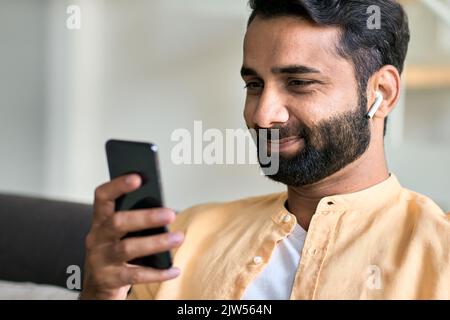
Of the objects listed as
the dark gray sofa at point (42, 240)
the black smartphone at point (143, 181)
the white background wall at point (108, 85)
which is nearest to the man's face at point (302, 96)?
the black smartphone at point (143, 181)

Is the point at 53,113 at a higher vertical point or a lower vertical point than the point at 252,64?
lower

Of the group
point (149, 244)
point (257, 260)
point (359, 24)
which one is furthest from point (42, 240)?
point (359, 24)

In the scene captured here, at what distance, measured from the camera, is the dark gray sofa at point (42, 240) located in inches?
53.2

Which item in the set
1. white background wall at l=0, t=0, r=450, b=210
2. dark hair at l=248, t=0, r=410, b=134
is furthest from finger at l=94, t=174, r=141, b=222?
white background wall at l=0, t=0, r=450, b=210

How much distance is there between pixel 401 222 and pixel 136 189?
416 millimetres

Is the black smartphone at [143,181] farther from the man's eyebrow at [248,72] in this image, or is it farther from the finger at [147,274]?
the man's eyebrow at [248,72]

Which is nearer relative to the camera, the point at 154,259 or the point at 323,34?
the point at 154,259

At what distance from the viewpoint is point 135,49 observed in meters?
2.70

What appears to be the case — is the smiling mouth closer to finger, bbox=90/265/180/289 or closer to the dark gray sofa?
finger, bbox=90/265/180/289

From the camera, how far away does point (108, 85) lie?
8.95 ft

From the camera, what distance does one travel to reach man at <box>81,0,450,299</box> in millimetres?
820

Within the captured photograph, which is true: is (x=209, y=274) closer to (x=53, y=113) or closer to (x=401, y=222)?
(x=401, y=222)

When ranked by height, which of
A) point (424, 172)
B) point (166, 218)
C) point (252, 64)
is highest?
point (252, 64)

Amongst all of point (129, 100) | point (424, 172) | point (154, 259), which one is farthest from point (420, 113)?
point (154, 259)
